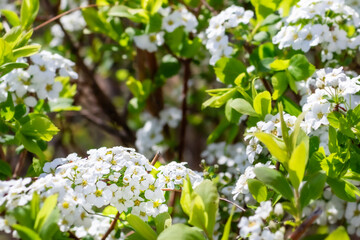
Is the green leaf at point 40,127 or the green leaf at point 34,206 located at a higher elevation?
the green leaf at point 34,206

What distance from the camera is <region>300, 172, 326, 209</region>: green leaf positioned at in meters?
1.00

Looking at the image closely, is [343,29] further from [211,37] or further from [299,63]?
[211,37]

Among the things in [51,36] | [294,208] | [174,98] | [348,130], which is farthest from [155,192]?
[174,98]

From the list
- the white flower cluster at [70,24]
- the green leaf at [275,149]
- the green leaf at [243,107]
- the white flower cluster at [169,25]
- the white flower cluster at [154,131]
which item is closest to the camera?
the green leaf at [275,149]

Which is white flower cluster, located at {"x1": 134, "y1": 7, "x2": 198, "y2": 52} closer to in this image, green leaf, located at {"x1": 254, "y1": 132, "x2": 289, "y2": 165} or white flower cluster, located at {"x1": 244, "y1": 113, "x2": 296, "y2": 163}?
white flower cluster, located at {"x1": 244, "y1": 113, "x2": 296, "y2": 163}

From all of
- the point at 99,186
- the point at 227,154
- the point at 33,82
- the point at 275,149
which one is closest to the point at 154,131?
the point at 227,154

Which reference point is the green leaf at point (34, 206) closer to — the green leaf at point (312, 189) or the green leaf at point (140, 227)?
the green leaf at point (140, 227)

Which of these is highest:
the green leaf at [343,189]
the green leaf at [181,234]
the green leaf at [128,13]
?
the green leaf at [128,13]

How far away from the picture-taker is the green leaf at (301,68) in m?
1.42

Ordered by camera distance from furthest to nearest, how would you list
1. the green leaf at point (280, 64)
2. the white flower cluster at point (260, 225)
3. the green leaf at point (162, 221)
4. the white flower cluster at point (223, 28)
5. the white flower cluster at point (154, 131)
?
1. the white flower cluster at point (154, 131)
2. the white flower cluster at point (223, 28)
3. the green leaf at point (280, 64)
4. the green leaf at point (162, 221)
5. the white flower cluster at point (260, 225)

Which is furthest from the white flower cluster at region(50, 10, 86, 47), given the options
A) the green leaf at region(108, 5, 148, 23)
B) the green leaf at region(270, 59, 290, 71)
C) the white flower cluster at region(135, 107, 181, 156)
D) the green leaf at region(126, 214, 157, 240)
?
the green leaf at region(126, 214, 157, 240)

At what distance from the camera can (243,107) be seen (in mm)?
1234

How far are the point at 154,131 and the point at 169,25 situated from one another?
25.3 inches

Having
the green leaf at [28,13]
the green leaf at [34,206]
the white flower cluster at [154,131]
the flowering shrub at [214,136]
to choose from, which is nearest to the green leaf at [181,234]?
the flowering shrub at [214,136]
